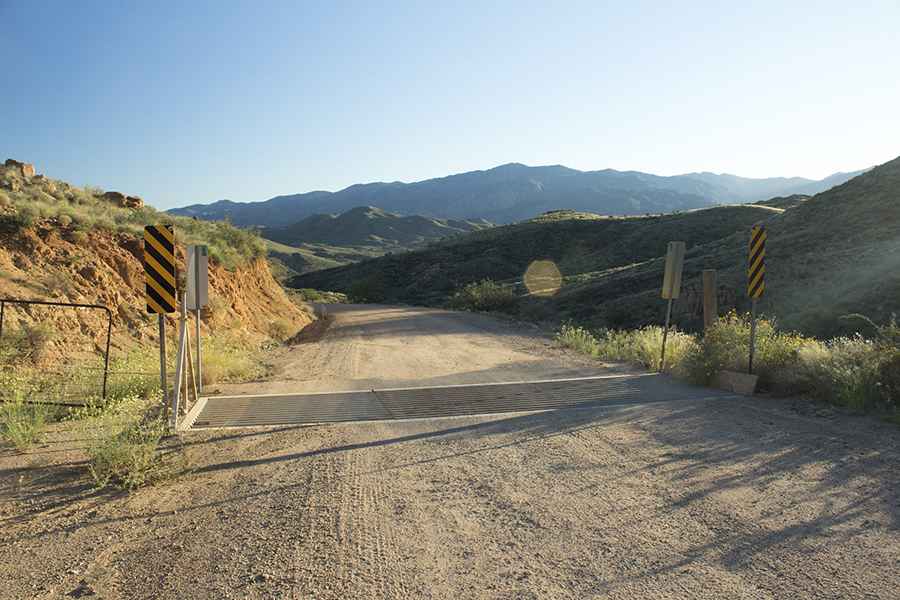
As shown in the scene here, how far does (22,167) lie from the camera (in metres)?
15.1

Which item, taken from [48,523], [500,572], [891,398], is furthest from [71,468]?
[891,398]

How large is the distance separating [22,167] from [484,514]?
16555mm

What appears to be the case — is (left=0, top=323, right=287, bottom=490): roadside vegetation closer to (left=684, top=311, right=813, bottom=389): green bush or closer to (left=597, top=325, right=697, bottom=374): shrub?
(left=597, top=325, right=697, bottom=374): shrub

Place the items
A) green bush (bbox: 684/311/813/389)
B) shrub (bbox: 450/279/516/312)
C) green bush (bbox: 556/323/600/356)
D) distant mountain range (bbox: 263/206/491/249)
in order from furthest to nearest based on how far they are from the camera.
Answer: distant mountain range (bbox: 263/206/491/249) → shrub (bbox: 450/279/516/312) → green bush (bbox: 556/323/600/356) → green bush (bbox: 684/311/813/389)

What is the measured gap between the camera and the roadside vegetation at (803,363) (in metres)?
7.52

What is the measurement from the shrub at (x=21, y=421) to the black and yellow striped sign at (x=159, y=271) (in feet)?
5.73

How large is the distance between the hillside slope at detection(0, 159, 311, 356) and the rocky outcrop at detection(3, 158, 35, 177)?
6.2 inches

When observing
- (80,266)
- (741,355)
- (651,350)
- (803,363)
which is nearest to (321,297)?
(80,266)

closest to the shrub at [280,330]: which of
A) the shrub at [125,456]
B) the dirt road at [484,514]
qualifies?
the dirt road at [484,514]

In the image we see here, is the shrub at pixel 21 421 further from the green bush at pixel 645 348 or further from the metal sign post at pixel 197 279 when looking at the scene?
the green bush at pixel 645 348

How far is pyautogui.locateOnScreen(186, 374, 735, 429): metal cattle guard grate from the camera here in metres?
7.80

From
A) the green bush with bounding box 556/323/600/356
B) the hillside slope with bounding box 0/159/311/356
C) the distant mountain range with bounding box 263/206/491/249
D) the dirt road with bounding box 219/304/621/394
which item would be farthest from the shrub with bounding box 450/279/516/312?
the distant mountain range with bounding box 263/206/491/249

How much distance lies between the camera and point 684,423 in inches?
285

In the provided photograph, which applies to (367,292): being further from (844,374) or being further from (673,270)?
(844,374)
